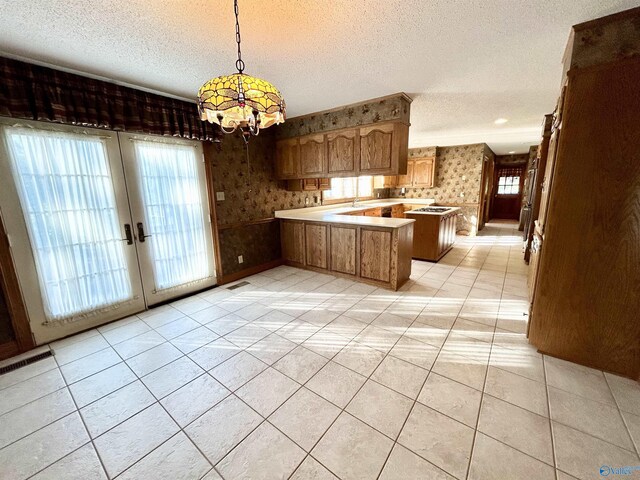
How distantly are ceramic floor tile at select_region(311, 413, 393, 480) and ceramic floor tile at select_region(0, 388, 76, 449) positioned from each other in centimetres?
174

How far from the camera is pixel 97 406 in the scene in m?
1.75

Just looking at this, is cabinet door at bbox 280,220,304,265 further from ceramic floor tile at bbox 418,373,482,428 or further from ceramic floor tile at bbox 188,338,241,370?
ceramic floor tile at bbox 418,373,482,428

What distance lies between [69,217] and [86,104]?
3.64 ft

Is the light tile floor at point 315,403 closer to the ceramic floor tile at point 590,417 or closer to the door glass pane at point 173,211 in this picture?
the ceramic floor tile at point 590,417

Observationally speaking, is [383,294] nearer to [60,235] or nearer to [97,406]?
[97,406]

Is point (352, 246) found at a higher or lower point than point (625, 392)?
higher

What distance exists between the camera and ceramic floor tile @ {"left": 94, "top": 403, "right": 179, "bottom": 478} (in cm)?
139

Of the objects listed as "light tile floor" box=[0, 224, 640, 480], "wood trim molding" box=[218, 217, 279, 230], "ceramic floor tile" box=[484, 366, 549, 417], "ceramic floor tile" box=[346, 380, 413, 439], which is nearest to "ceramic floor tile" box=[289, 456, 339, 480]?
"light tile floor" box=[0, 224, 640, 480]

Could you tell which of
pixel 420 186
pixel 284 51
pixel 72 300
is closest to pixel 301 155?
pixel 284 51

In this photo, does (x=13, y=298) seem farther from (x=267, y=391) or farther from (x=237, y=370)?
(x=267, y=391)

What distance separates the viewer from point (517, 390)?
5.85ft

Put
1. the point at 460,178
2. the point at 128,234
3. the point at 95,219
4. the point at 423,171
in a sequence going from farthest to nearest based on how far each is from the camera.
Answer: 1. the point at 423,171
2. the point at 460,178
3. the point at 128,234
4. the point at 95,219

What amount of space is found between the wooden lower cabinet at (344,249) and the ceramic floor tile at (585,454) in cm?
268

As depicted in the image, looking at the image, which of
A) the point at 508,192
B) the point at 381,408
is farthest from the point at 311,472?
the point at 508,192
